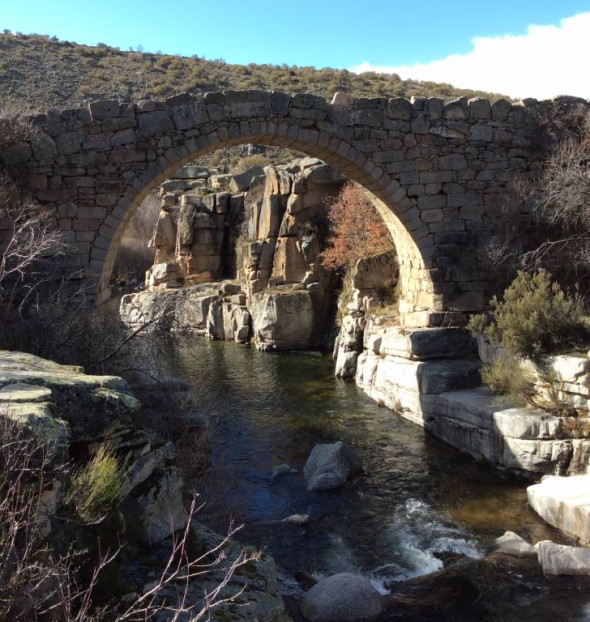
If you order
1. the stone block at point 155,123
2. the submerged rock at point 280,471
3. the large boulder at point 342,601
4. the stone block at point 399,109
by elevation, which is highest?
the stone block at point 399,109

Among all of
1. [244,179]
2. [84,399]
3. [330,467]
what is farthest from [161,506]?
[244,179]

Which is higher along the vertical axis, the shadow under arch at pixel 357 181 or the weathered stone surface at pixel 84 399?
the shadow under arch at pixel 357 181

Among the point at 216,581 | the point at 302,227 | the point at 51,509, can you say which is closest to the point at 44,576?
the point at 51,509

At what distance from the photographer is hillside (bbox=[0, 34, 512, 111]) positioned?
25.7 meters

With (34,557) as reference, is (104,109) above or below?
above

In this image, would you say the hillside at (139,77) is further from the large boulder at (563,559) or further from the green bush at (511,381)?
the large boulder at (563,559)

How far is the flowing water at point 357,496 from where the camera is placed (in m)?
5.75

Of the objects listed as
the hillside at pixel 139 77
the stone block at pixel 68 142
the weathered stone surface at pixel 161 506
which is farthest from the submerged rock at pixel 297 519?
the hillside at pixel 139 77

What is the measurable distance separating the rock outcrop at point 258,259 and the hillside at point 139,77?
7.11 m

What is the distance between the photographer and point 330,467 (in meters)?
7.41

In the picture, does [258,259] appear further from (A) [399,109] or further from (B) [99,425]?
(B) [99,425]

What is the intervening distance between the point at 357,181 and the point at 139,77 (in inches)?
864

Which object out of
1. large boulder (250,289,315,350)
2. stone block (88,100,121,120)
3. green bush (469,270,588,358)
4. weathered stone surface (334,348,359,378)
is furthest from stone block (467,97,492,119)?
large boulder (250,289,315,350)

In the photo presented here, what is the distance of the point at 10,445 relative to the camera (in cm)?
254
